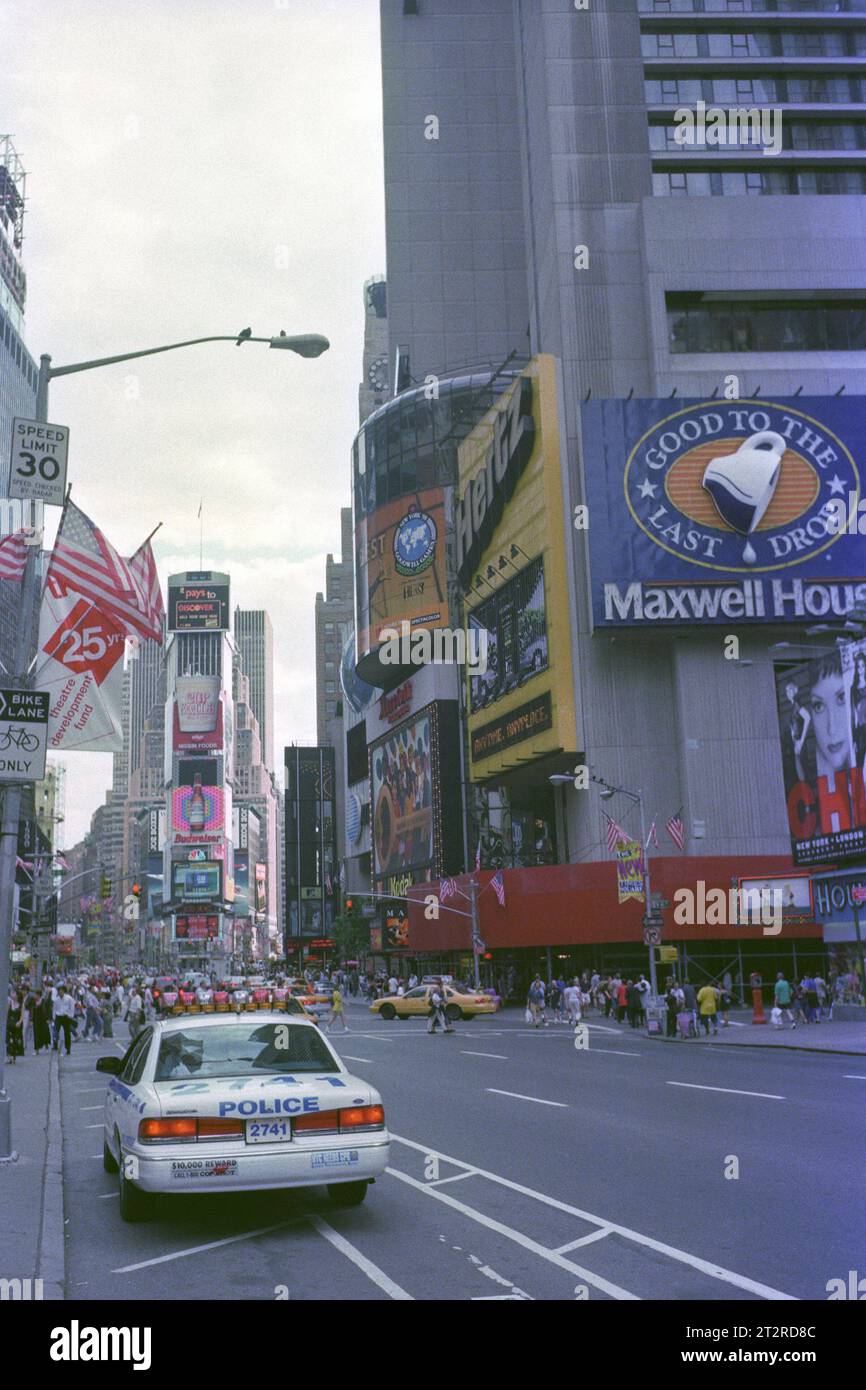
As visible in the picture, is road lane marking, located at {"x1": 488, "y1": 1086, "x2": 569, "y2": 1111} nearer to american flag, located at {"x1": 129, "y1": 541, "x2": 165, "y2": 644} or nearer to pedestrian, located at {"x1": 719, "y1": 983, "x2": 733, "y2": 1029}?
american flag, located at {"x1": 129, "y1": 541, "x2": 165, "y2": 644}

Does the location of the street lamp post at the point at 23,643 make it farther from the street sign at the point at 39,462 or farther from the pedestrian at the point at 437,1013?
the pedestrian at the point at 437,1013

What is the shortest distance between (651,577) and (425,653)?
25641mm

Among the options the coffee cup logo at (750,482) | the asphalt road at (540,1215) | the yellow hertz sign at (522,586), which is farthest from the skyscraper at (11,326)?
the asphalt road at (540,1215)

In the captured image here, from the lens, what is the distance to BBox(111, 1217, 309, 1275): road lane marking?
8172mm

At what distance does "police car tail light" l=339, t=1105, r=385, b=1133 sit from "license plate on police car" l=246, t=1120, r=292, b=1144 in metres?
0.42

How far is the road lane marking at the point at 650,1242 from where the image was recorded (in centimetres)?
711

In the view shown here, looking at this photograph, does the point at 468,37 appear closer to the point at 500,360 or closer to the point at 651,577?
the point at 500,360

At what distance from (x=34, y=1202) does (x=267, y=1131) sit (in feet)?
8.75

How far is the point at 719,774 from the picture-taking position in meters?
56.9

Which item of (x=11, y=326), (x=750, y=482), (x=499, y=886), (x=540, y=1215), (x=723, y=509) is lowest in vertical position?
(x=540, y=1215)

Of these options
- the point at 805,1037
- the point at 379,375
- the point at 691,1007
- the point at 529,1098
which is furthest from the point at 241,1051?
the point at 379,375

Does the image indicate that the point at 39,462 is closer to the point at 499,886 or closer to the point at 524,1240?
the point at 524,1240

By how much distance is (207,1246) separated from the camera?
28.6 feet

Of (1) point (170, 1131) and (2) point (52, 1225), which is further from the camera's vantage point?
(2) point (52, 1225)
